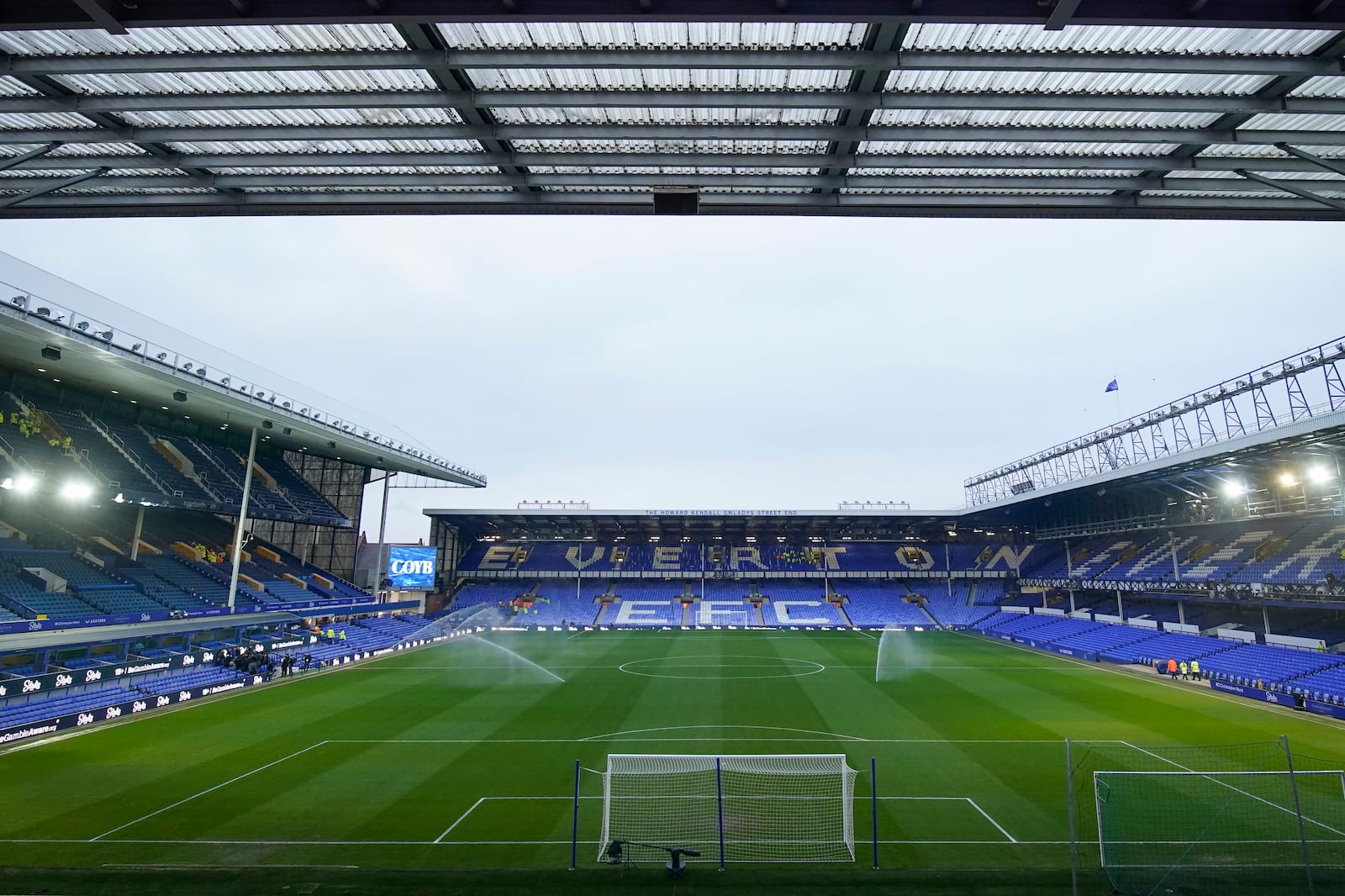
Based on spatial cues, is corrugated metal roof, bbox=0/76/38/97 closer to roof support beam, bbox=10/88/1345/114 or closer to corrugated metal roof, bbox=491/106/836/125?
roof support beam, bbox=10/88/1345/114

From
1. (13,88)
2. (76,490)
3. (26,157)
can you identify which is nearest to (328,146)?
(13,88)

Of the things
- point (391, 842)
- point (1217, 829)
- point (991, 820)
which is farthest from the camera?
point (991, 820)

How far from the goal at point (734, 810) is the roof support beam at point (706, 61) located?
10.8 metres

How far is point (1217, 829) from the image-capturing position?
43.7ft

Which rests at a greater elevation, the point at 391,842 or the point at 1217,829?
the point at 1217,829

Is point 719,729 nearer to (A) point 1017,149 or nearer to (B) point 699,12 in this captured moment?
(A) point 1017,149

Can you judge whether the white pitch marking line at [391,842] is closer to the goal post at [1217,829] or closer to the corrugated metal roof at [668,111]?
the goal post at [1217,829]

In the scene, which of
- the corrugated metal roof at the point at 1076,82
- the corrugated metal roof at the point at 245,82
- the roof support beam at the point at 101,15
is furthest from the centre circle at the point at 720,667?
the roof support beam at the point at 101,15

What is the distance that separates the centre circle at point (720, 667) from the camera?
3312cm

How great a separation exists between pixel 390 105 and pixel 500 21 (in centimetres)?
163

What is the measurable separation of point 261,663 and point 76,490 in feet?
39.3

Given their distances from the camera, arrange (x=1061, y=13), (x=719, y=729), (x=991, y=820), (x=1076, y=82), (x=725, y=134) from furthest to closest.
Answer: (x=719, y=729) < (x=991, y=820) < (x=725, y=134) < (x=1076, y=82) < (x=1061, y=13)

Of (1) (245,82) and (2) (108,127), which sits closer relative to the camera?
(1) (245,82)

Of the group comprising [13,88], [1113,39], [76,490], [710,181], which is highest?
[1113,39]
